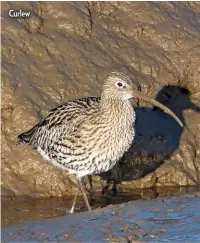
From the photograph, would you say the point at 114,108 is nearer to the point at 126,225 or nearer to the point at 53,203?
the point at 53,203

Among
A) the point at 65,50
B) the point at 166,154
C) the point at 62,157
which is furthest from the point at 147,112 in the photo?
the point at 62,157

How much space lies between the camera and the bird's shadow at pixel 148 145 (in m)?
11.4

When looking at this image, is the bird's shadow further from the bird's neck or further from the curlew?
the bird's neck

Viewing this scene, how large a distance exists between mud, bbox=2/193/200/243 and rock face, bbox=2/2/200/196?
1.92 m

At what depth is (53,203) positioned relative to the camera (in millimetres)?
10711

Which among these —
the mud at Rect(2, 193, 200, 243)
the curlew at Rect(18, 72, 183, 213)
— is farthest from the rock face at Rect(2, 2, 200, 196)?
the mud at Rect(2, 193, 200, 243)

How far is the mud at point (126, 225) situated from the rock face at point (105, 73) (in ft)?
6.31

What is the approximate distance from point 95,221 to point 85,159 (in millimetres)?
1249

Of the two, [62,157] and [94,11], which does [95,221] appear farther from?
[94,11]

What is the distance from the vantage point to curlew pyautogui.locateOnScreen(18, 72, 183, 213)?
9.87m

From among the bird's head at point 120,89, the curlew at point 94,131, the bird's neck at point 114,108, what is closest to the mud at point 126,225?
the curlew at point 94,131

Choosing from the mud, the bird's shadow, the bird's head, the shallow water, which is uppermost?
the bird's head

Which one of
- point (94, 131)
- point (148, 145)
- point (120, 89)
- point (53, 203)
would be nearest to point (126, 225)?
point (94, 131)

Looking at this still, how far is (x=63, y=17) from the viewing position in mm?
12641
